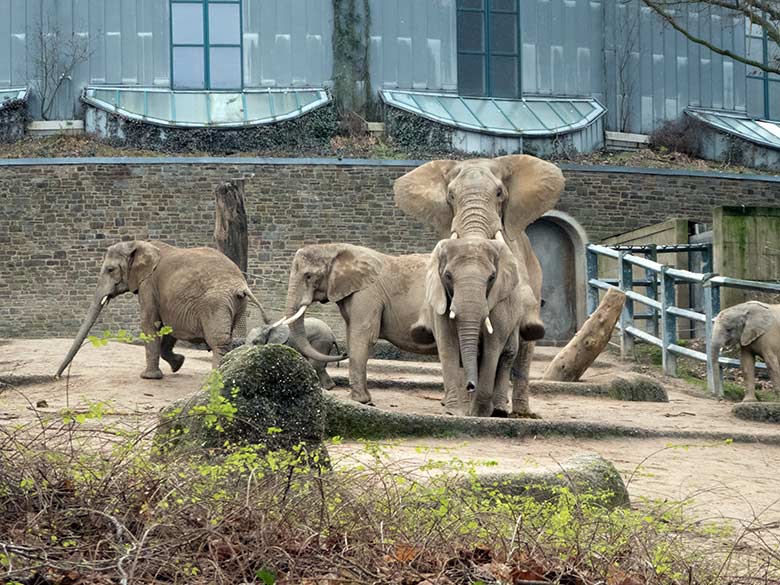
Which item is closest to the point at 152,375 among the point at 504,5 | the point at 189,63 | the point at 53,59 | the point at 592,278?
the point at 592,278

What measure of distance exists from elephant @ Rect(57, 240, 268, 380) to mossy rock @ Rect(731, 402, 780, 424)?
488cm

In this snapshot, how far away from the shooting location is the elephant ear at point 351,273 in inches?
572

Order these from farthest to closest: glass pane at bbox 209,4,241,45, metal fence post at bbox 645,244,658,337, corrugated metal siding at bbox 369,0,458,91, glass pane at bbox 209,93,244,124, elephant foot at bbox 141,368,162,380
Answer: corrugated metal siding at bbox 369,0,458,91
glass pane at bbox 209,4,241,45
glass pane at bbox 209,93,244,124
metal fence post at bbox 645,244,658,337
elephant foot at bbox 141,368,162,380

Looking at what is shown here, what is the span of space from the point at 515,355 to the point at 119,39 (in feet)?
69.5

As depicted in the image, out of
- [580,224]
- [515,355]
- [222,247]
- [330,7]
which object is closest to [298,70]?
[330,7]

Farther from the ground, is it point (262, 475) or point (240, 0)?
point (240, 0)

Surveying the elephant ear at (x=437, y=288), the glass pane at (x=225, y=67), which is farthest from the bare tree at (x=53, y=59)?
the elephant ear at (x=437, y=288)

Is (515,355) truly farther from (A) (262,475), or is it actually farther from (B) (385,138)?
(B) (385,138)

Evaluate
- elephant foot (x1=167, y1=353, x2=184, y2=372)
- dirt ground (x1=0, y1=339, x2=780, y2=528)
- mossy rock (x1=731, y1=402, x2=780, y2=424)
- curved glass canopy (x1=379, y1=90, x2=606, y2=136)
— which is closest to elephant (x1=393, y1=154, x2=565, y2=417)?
dirt ground (x1=0, y1=339, x2=780, y2=528)

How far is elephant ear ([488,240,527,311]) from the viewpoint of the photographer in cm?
1218

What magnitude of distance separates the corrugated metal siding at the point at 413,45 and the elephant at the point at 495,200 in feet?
61.7

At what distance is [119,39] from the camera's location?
105 ft

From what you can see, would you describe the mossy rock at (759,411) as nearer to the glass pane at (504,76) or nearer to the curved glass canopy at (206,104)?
the curved glass canopy at (206,104)

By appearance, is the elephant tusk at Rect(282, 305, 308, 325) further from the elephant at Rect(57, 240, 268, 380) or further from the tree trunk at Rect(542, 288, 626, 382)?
the tree trunk at Rect(542, 288, 626, 382)
